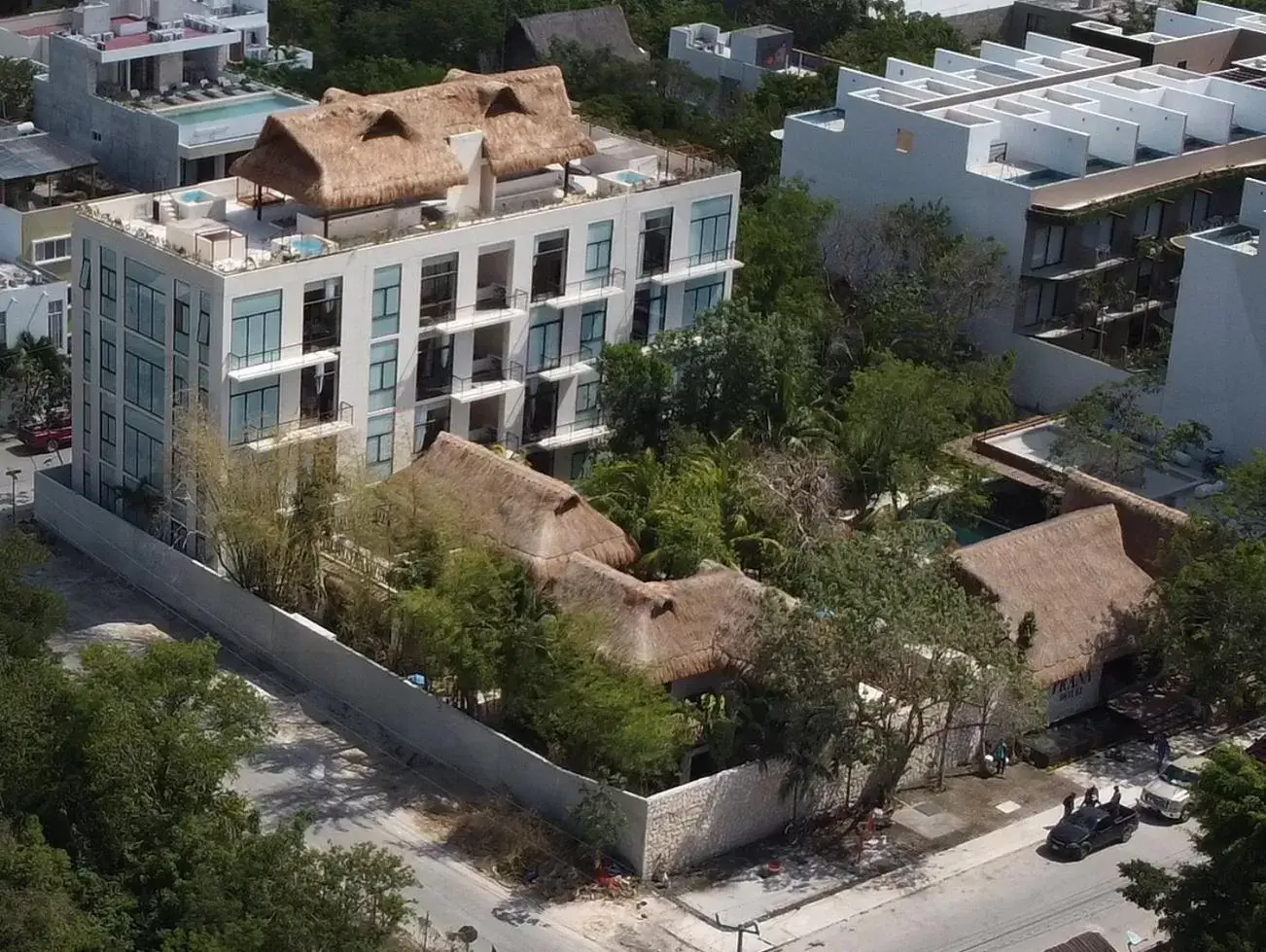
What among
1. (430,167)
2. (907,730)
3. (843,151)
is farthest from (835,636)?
(843,151)

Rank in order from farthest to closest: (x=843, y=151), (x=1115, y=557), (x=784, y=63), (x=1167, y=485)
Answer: (x=784, y=63) → (x=843, y=151) → (x=1167, y=485) → (x=1115, y=557)

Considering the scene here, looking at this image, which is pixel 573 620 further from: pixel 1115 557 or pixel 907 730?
pixel 1115 557

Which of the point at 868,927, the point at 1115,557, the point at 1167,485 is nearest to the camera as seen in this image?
the point at 868,927

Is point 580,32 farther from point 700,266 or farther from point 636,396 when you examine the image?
point 636,396

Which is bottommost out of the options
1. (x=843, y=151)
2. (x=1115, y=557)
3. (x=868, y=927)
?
(x=868, y=927)

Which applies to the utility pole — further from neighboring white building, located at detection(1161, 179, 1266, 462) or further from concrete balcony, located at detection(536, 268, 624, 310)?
neighboring white building, located at detection(1161, 179, 1266, 462)
